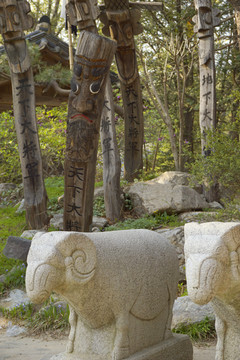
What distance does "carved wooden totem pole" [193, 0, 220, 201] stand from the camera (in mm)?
8562

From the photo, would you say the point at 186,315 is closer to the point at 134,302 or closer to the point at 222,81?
the point at 134,302

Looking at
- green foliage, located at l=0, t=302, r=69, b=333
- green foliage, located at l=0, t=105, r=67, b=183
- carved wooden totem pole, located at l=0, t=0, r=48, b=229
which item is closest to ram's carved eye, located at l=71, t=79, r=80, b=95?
carved wooden totem pole, located at l=0, t=0, r=48, b=229

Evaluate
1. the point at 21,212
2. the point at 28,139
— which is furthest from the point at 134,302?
the point at 21,212

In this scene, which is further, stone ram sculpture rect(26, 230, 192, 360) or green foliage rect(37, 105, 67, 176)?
green foliage rect(37, 105, 67, 176)

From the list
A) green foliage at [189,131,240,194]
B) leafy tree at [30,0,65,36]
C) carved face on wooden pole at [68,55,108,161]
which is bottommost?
green foliage at [189,131,240,194]

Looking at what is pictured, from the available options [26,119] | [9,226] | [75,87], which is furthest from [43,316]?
[26,119]

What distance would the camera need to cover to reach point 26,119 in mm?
7191

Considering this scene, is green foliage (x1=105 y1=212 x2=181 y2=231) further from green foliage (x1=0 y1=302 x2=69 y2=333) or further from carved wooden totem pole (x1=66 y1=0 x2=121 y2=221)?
green foliage (x1=0 y1=302 x2=69 y2=333)

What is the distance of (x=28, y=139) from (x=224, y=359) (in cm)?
510

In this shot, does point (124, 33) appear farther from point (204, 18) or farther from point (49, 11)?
point (49, 11)

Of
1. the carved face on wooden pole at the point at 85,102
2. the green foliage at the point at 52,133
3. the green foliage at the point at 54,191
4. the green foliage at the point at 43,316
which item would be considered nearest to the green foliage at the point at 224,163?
the carved face on wooden pole at the point at 85,102

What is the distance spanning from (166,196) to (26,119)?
2585 millimetres

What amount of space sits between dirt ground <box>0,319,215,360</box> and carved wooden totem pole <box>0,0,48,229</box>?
103 inches

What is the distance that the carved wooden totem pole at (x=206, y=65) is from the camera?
856cm
